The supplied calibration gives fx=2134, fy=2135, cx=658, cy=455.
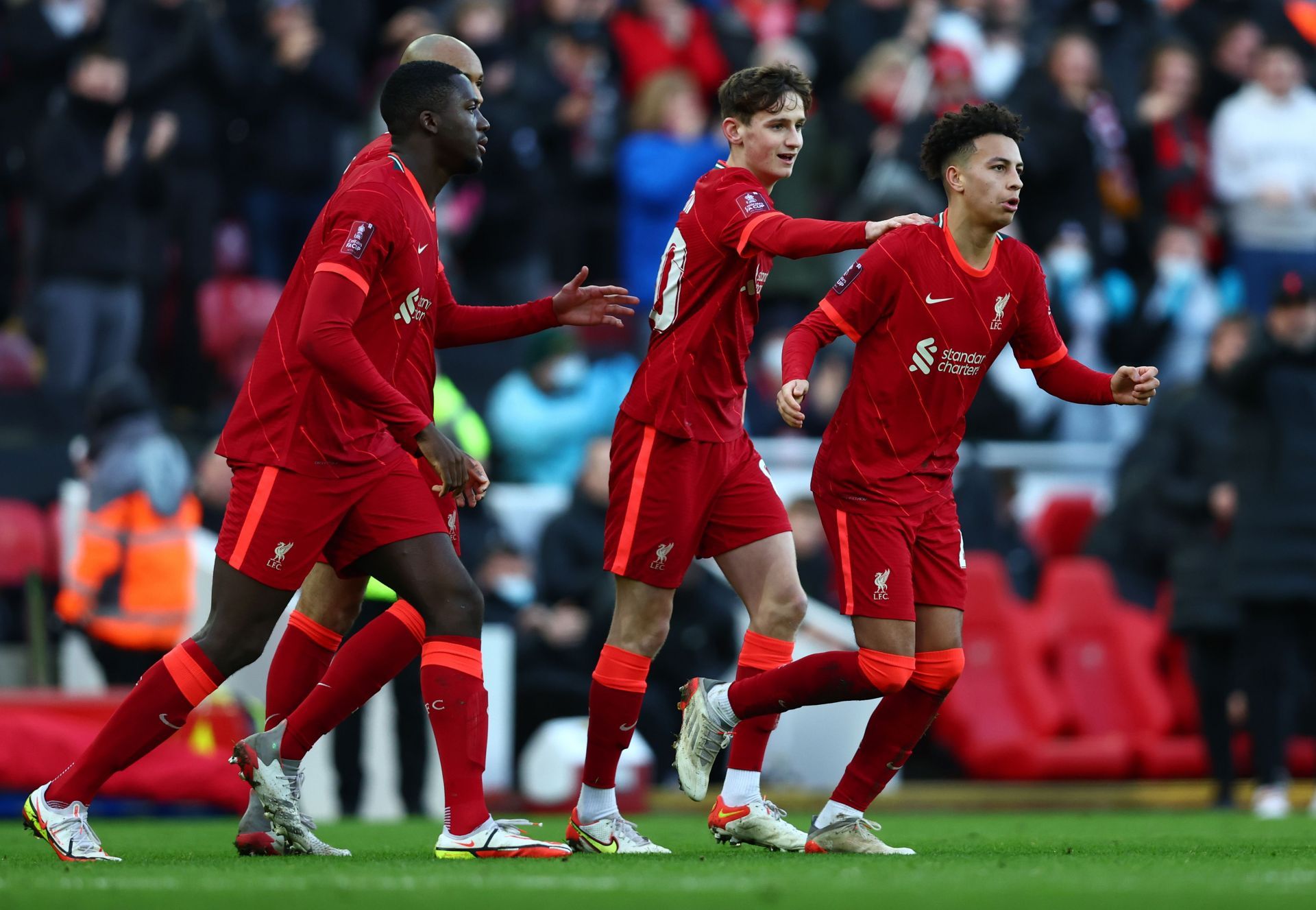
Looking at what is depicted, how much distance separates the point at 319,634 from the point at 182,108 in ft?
24.5

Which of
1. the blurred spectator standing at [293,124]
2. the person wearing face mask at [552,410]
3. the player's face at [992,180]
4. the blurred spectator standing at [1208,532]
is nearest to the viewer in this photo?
the player's face at [992,180]

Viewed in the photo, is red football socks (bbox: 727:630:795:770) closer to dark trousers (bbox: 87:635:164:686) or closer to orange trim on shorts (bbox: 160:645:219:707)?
orange trim on shorts (bbox: 160:645:219:707)

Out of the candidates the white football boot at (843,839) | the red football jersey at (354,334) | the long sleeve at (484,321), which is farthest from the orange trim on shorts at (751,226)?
the white football boot at (843,839)

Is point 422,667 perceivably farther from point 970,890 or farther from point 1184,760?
point 1184,760

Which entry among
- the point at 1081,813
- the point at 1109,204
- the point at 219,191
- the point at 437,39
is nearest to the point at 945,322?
the point at 437,39

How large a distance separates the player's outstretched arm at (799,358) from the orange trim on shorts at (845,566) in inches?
15.6

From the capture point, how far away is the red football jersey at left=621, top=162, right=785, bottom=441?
7.39 m

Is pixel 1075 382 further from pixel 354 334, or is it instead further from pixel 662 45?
pixel 662 45

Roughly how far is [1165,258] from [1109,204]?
86cm

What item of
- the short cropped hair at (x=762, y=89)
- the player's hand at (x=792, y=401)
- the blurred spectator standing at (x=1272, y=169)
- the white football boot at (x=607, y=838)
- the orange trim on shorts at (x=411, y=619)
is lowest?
→ the white football boot at (x=607, y=838)

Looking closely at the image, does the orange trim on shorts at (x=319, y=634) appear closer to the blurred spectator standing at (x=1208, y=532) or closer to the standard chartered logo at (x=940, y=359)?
the standard chartered logo at (x=940, y=359)

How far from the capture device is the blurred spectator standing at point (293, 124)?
1420cm

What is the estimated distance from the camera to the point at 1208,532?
40.8 feet

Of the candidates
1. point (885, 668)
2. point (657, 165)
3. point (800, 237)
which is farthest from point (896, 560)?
point (657, 165)
